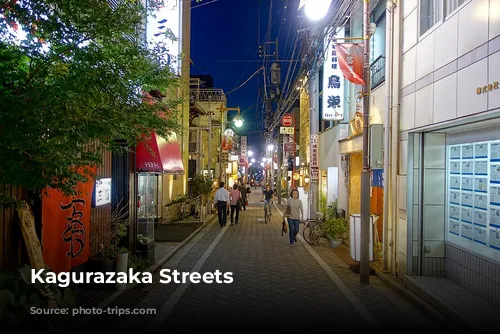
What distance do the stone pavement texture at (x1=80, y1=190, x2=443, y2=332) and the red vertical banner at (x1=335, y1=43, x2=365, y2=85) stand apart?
4.71m

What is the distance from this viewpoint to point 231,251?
1395 centimetres

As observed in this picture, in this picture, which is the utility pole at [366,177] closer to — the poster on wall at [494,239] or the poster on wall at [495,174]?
the poster on wall at [494,239]

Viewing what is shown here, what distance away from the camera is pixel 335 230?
610 inches

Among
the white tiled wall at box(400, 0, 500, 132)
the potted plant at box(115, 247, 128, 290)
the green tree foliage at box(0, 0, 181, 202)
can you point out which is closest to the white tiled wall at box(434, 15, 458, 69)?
the white tiled wall at box(400, 0, 500, 132)

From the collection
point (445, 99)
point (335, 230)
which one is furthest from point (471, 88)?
point (335, 230)

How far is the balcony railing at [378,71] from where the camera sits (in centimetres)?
1317

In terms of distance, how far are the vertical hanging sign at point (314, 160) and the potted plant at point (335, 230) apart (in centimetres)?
464

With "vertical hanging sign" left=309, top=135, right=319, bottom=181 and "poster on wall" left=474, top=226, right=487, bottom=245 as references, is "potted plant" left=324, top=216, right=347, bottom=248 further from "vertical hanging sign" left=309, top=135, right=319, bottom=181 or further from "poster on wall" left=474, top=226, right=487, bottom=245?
"poster on wall" left=474, top=226, right=487, bottom=245

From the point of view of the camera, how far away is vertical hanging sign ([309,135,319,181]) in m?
20.4

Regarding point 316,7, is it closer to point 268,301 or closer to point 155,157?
point 155,157

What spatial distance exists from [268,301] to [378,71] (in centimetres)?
862

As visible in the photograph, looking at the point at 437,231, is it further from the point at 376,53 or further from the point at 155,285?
the point at 376,53

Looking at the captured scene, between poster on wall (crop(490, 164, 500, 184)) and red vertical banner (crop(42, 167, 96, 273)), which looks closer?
red vertical banner (crop(42, 167, 96, 273))

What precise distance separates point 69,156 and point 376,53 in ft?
38.2
